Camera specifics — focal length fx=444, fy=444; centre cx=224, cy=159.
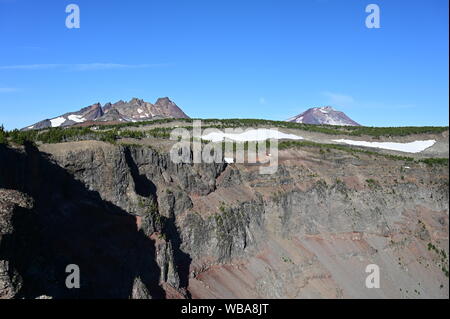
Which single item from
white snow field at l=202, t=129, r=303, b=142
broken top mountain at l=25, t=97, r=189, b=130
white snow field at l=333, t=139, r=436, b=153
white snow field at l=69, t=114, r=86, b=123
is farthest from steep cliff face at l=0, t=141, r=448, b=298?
white snow field at l=69, t=114, r=86, b=123

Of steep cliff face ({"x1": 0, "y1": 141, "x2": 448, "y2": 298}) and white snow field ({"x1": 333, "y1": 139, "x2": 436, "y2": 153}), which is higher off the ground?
white snow field ({"x1": 333, "y1": 139, "x2": 436, "y2": 153})

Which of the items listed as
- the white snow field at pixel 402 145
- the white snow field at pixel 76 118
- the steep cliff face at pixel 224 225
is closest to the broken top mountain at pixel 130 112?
the white snow field at pixel 76 118

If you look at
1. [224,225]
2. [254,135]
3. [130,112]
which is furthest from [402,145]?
[130,112]

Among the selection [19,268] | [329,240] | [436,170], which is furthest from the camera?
[436,170]

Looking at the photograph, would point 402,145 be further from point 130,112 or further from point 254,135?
point 130,112

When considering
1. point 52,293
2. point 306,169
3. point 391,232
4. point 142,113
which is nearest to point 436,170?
point 391,232

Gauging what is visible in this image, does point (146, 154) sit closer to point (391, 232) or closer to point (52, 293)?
point (52, 293)

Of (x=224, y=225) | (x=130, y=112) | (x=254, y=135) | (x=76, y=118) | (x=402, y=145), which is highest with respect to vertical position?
(x=130, y=112)

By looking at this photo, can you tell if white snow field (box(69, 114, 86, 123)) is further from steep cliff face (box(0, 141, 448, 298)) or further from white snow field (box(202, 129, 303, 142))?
steep cliff face (box(0, 141, 448, 298))
